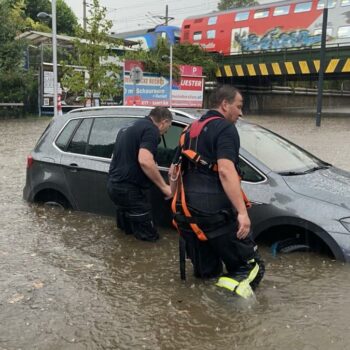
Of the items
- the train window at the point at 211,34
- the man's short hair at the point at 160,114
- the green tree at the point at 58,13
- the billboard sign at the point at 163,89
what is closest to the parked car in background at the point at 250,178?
the man's short hair at the point at 160,114

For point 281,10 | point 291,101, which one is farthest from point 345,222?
point 291,101

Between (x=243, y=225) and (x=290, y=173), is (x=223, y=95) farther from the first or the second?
(x=290, y=173)

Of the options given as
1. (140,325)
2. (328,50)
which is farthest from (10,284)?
(328,50)

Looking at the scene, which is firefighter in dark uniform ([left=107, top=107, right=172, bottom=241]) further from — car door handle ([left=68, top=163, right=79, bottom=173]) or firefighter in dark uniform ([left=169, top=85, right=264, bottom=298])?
firefighter in dark uniform ([left=169, top=85, right=264, bottom=298])

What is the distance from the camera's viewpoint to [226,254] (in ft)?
12.1

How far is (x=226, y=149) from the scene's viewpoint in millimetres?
3398

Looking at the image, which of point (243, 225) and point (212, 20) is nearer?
point (243, 225)

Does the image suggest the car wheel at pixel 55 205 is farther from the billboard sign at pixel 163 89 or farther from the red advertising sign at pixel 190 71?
the red advertising sign at pixel 190 71

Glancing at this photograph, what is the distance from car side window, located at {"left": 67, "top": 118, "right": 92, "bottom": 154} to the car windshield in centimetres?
182

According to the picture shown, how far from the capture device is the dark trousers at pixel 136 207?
4.99m

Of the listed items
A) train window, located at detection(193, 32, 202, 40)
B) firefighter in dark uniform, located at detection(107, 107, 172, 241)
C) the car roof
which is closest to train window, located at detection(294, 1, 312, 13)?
train window, located at detection(193, 32, 202, 40)

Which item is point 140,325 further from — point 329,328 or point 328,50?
point 328,50

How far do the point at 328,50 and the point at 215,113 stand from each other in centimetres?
2393

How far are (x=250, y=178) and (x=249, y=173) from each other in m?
0.05
